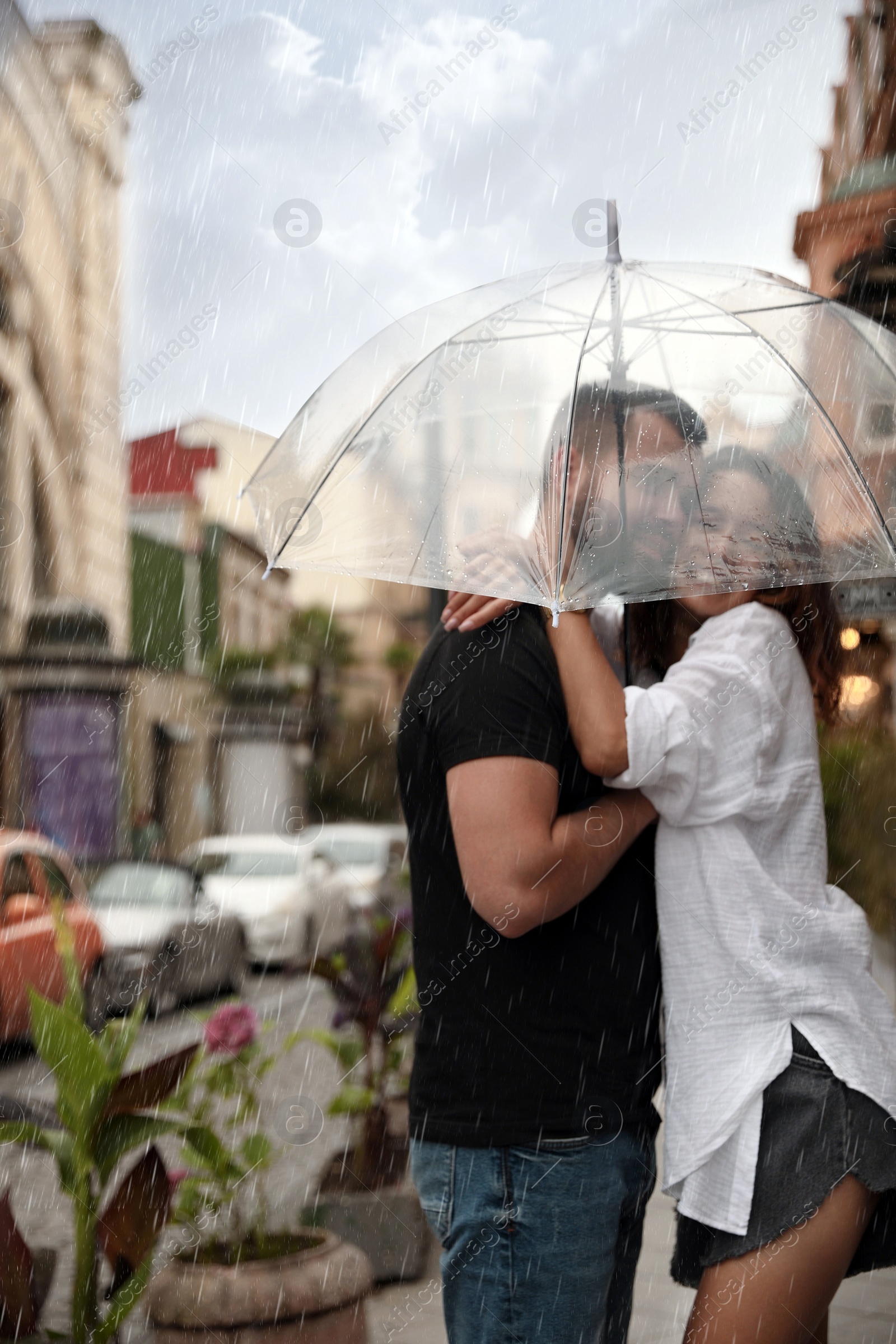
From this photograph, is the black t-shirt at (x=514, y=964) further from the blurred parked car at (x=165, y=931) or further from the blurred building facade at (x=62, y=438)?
the blurred building facade at (x=62, y=438)

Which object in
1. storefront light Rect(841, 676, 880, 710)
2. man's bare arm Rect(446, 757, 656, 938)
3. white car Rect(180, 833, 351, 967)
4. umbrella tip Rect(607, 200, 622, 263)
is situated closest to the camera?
man's bare arm Rect(446, 757, 656, 938)

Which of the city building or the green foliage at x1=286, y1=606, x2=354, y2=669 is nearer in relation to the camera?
the city building

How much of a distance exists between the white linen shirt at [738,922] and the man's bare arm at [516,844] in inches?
5.2

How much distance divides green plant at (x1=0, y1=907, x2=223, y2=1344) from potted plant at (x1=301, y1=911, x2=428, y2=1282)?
1245 millimetres

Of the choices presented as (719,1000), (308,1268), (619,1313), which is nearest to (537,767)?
(719,1000)

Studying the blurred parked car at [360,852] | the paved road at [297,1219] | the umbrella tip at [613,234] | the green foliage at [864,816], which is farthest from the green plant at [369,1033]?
the blurred parked car at [360,852]

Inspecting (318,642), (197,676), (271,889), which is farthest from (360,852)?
(318,642)

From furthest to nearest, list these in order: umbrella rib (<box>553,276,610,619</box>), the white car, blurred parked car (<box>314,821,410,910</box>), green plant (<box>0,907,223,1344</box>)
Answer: blurred parked car (<box>314,821,410,910</box>) → the white car → green plant (<box>0,907,223,1344</box>) → umbrella rib (<box>553,276,610,619</box>)

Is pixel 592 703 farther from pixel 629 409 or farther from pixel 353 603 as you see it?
pixel 353 603

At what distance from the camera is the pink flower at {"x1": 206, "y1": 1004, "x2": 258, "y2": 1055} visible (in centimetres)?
333

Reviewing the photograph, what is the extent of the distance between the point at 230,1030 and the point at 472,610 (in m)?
1.92

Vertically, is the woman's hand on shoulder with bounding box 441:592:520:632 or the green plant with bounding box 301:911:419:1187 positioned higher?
the woman's hand on shoulder with bounding box 441:592:520:632

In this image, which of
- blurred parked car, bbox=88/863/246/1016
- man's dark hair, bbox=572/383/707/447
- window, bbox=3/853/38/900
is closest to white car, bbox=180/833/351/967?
blurred parked car, bbox=88/863/246/1016

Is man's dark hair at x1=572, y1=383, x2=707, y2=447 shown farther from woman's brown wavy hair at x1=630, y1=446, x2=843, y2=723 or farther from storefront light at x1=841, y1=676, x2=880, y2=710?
storefront light at x1=841, y1=676, x2=880, y2=710
